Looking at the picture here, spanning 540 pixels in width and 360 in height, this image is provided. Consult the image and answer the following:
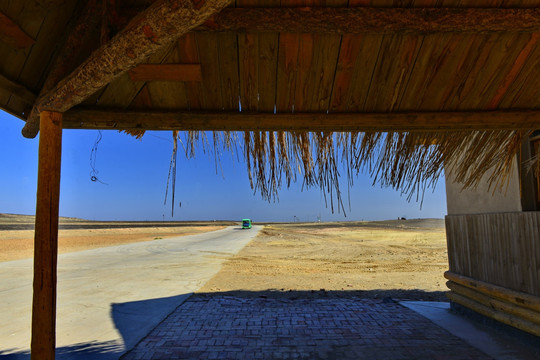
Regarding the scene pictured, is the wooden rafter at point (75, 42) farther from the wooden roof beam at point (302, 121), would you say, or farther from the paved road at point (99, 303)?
the paved road at point (99, 303)

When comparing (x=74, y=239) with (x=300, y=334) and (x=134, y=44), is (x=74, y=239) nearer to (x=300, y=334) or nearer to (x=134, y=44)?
(x=300, y=334)

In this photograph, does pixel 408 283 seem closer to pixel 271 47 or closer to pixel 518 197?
pixel 518 197

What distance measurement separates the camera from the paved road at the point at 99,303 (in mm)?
4367

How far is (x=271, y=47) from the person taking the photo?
3035 mm

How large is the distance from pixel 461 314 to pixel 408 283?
3.39m

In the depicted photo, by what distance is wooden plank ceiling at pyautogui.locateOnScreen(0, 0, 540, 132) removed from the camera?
2871 mm

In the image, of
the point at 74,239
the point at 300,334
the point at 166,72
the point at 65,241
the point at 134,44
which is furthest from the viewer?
the point at 74,239

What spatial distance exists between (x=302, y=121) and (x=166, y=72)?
130cm

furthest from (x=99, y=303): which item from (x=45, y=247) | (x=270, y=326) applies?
(x=45, y=247)

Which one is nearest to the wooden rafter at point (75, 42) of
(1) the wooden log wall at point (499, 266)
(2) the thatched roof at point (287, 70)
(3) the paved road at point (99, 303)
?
(2) the thatched roof at point (287, 70)

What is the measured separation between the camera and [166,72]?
10.4 feet

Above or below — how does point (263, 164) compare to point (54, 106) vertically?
below

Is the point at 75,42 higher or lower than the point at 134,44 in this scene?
higher

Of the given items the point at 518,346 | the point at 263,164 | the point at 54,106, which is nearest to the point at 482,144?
the point at 518,346
